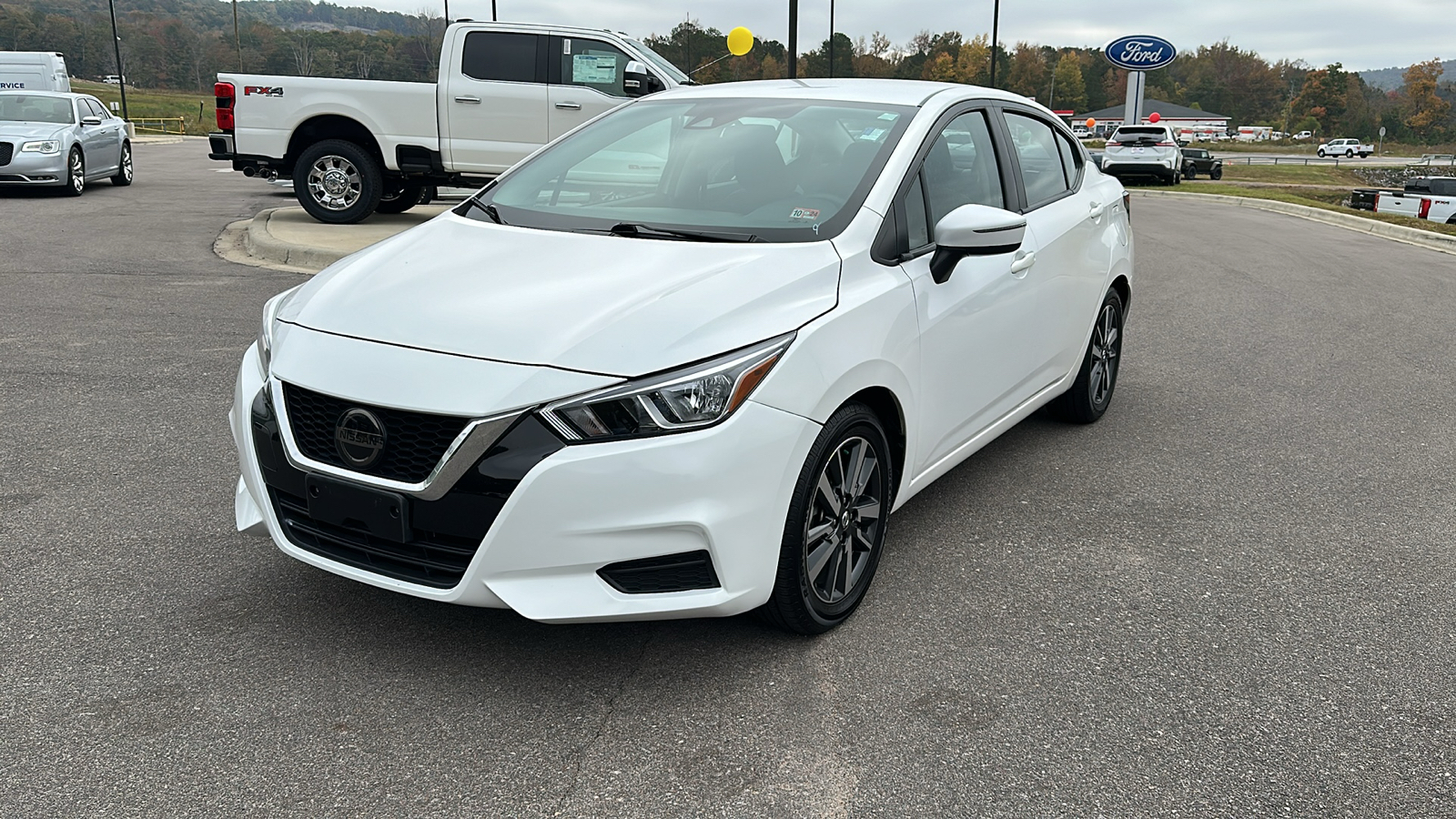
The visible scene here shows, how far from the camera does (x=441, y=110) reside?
1211cm

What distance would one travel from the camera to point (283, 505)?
10.7ft

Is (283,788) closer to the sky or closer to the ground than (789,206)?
closer to the ground

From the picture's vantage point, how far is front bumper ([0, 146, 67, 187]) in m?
15.9

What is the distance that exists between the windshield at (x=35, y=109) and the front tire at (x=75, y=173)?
1.95 ft

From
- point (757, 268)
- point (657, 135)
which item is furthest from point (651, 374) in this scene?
point (657, 135)

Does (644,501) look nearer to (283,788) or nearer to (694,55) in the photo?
(283,788)

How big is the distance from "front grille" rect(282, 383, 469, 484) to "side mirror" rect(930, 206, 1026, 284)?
5.73 feet

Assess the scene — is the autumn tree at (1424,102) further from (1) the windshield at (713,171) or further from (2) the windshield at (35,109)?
(1) the windshield at (713,171)

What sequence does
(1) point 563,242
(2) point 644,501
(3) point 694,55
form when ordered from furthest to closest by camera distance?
(3) point 694,55 → (1) point 563,242 → (2) point 644,501

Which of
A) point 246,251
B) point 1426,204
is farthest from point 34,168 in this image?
point 1426,204

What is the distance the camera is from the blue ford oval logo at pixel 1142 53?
40.2 m

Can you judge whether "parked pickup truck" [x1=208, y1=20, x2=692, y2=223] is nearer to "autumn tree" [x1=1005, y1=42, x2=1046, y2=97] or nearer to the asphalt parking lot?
the asphalt parking lot

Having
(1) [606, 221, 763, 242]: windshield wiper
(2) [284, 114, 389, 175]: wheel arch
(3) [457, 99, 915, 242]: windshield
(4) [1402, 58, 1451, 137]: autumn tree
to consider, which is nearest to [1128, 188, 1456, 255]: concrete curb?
(2) [284, 114, 389, 175]: wheel arch

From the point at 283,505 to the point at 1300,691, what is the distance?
2.98m
